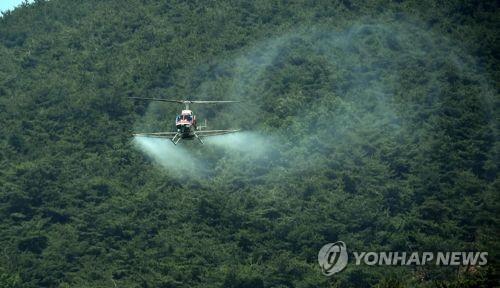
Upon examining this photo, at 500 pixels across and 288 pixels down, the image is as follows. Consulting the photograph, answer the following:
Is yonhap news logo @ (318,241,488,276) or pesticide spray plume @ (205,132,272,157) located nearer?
yonhap news logo @ (318,241,488,276)

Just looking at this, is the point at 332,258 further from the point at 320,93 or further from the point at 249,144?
the point at 320,93

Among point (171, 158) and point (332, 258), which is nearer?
point (332, 258)

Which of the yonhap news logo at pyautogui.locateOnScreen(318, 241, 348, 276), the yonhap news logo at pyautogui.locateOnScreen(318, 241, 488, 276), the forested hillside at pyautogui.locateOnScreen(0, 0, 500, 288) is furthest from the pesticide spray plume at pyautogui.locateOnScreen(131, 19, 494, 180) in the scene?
the yonhap news logo at pyautogui.locateOnScreen(318, 241, 488, 276)

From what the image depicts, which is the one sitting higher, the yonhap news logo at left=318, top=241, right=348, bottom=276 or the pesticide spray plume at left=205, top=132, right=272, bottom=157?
the pesticide spray plume at left=205, top=132, right=272, bottom=157

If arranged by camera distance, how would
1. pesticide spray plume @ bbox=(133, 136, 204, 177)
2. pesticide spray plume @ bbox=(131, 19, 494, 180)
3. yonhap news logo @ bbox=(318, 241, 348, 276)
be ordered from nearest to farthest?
1. yonhap news logo @ bbox=(318, 241, 348, 276)
2. pesticide spray plume @ bbox=(131, 19, 494, 180)
3. pesticide spray plume @ bbox=(133, 136, 204, 177)

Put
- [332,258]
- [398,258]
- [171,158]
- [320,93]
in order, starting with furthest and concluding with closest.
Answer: [171,158] < [320,93] < [332,258] < [398,258]

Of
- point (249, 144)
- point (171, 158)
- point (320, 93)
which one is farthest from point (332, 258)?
point (171, 158)

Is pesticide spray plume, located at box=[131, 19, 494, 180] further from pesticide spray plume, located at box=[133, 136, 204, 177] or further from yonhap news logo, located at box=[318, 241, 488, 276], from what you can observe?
yonhap news logo, located at box=[318, 241, 488, 276]
